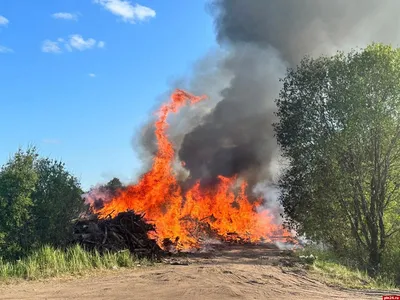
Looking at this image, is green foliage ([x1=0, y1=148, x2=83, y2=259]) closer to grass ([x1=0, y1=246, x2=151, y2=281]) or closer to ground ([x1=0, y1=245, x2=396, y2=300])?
grass ([x1=0, y1=246, x2=151, y2=281])

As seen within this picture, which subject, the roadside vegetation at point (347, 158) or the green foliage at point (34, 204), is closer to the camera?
the green foliage at point (34, 204)

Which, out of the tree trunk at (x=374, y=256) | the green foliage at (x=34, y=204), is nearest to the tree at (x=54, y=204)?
the green foliage at (x=34, y=204)

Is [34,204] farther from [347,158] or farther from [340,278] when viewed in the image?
[347,158]

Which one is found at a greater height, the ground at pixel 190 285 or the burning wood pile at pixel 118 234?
the burning wood pile at pixel 118 234

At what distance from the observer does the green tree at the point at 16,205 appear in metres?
14.3

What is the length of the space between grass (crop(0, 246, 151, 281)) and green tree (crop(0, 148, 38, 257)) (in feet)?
2.73

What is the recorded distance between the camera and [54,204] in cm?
1577

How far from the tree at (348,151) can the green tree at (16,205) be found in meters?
14.3

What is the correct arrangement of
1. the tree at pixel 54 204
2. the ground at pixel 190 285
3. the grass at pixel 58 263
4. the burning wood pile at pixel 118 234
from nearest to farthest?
the ground at pixel 190 285 < the grass at pixel 58 263 < the tree at pixel 54 204 < the burning wood pile at pixel 118 234

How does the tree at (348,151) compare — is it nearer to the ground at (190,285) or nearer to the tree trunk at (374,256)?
the tree trunk at (374,256)

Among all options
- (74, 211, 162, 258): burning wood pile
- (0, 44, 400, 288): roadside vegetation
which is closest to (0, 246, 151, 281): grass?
(74, 211, 162, 258): burning wood pile

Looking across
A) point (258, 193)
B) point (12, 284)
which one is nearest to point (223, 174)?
point (258, 193)

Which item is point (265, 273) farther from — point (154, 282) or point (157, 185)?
point (157, 185)

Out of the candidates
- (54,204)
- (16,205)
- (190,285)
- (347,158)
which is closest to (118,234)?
(54,204)
